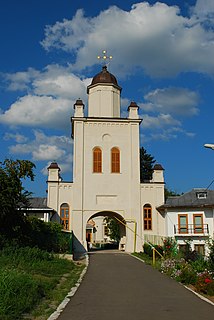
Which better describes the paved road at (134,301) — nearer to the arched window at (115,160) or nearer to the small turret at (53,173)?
the small turret at (53,173)

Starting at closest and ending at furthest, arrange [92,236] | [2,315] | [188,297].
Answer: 1. [2,315]
2. [188,297]
3. [92,236]

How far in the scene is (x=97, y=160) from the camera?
34906mm

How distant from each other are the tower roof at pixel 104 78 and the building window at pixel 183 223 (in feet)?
44.6

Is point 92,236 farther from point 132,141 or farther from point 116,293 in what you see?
point 116,293

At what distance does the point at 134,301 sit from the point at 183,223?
24.2 meters

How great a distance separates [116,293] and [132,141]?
24291 mm

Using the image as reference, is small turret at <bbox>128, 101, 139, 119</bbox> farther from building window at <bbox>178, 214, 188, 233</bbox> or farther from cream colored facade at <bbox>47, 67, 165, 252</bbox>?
building window at <bbox>178, 214, 188, 233</bbox>

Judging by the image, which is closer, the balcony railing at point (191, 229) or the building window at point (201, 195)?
the balcony railing at point (191, 229)

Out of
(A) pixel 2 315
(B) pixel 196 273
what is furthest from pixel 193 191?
(A) pixel 2 315

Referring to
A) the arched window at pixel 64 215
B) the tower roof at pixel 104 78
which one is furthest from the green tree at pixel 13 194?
the tower roof at pixel 104 78

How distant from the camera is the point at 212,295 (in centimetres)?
1176

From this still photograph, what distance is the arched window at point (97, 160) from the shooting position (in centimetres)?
3469

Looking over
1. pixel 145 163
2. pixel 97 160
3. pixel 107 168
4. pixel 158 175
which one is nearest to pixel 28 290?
pixel 107 168

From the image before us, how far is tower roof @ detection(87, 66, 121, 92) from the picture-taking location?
37188mm
